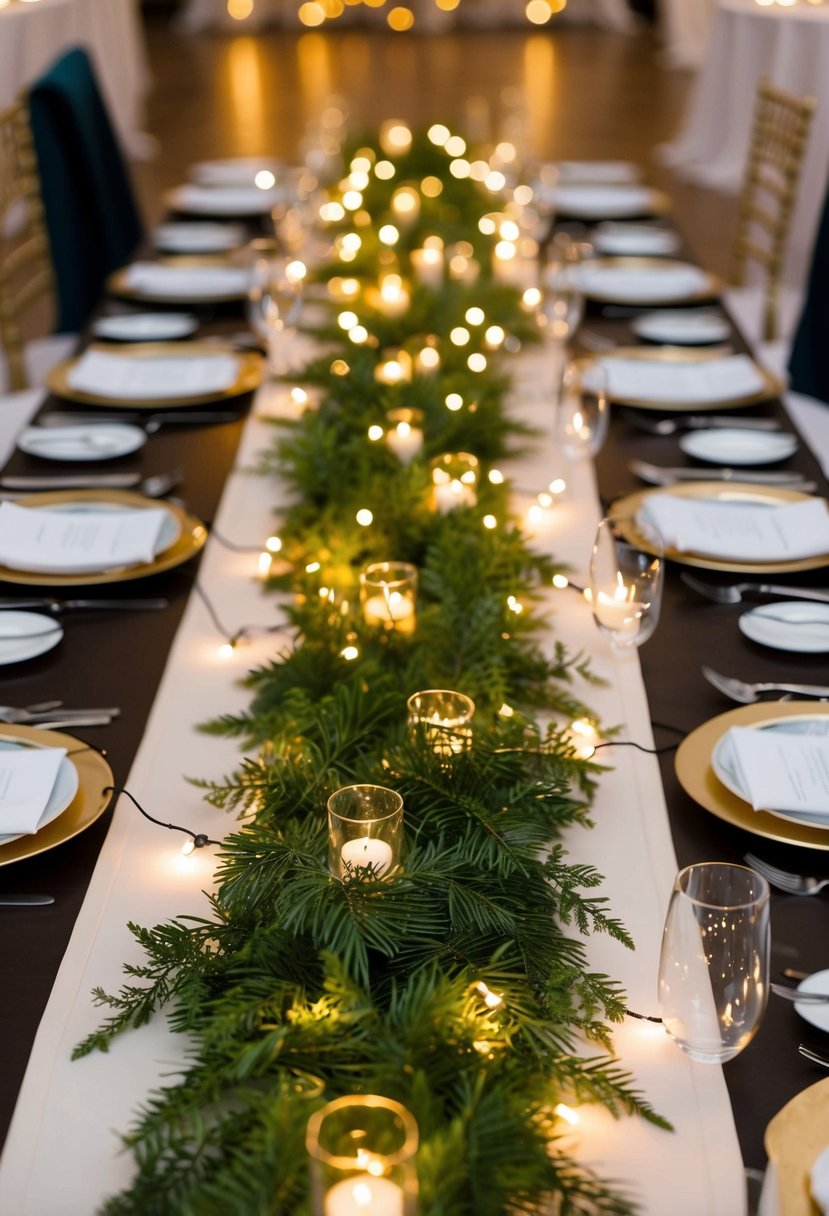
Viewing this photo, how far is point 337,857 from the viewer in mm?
1095

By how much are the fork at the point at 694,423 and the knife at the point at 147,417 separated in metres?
0.66

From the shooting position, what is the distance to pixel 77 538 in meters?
1.83

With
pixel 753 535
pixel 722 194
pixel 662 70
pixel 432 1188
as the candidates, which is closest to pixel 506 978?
pixel 432 1188

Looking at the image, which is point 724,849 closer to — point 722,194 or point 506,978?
point 506,978

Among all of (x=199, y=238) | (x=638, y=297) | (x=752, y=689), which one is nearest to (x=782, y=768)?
(x=752, y=689)

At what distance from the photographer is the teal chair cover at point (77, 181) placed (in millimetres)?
3348

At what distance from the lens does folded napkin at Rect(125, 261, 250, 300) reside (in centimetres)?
295

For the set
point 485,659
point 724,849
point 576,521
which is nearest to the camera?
point 724,849

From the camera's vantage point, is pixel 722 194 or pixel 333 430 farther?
pixel 722 194

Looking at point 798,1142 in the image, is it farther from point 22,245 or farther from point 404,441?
point 22,245

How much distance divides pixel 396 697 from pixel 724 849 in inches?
12.9

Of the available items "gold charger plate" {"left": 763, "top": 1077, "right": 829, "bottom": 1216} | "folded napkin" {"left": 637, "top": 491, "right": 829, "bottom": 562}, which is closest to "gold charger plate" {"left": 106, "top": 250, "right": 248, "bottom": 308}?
"folded napkin" {"left": 637, "top": 491, "right": 829, "bottom": 562}

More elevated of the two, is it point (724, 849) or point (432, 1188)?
point (432, 1188)

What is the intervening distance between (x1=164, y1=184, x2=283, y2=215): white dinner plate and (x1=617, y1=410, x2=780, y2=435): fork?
1.79m
